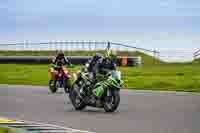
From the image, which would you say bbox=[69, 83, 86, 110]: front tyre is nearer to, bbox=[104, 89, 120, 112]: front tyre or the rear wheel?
bbox=[104, 89, 120, 112]: front tyre

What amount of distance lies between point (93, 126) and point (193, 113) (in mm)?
3859

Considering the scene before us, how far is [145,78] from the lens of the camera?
39250 millimetres

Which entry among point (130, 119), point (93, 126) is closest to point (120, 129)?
point (93, 126)

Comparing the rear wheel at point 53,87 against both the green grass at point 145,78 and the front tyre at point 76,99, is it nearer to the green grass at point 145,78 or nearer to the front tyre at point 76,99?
the green grass at point 145,78

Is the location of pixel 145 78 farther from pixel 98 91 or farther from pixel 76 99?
pixel 98 91

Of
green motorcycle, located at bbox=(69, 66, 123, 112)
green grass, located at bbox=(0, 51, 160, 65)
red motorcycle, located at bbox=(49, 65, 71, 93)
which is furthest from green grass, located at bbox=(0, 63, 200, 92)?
A: green motorcycle, located at bbox=(69, 66, 123, 112)

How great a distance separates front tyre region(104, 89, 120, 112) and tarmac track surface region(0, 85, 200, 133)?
0.17 meters

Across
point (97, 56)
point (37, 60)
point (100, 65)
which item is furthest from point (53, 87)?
point (37, 60)

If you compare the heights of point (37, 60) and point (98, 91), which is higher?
point (37, 60)

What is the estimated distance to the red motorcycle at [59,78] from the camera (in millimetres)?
28022

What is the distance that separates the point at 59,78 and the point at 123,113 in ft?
31.2

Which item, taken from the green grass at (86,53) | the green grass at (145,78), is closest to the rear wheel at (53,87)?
the green grass at (145,78)

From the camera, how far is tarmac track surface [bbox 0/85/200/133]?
50.8 feet

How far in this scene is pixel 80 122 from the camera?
16.7m
